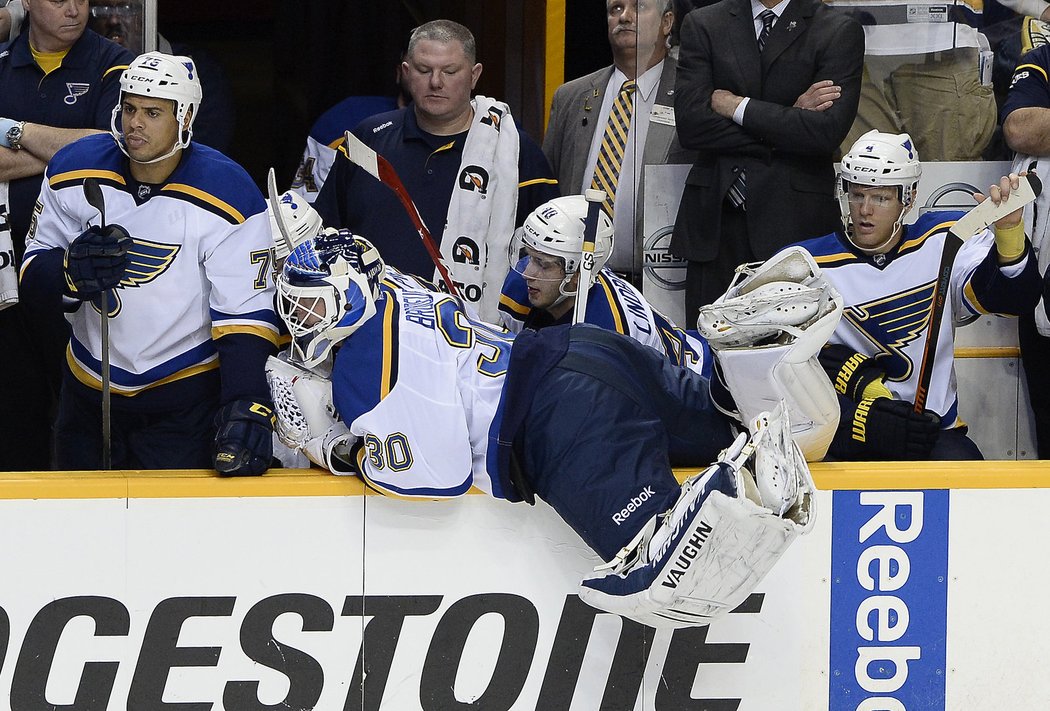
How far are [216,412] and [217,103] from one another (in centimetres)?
112

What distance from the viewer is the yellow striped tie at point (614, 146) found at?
3.75m

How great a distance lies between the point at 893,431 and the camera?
2.92 meters

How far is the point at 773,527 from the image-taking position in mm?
2268

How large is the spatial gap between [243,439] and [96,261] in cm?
47

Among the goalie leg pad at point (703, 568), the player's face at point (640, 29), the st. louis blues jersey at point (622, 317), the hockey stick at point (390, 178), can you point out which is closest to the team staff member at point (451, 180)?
the hockey stick at point (390, 178)

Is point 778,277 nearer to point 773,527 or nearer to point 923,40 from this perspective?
point 773,527

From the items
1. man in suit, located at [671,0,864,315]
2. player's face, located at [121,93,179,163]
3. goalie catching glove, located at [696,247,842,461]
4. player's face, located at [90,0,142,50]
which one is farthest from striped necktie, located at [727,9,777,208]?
player's face, located at [90,0,142,50]

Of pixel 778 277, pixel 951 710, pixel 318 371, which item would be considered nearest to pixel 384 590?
pixel 318 371

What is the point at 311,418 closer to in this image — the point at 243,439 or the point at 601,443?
the point at 243,439

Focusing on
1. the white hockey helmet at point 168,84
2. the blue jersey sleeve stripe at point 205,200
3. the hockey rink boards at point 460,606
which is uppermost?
the white hockey helmet at point 168,84

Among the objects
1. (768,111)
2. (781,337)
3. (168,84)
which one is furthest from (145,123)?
(768,111)

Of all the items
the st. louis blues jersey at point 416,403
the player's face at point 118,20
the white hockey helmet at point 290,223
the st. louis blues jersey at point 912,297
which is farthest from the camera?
the player's face at point 118,20

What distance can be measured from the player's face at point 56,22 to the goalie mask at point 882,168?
1843 millimetres

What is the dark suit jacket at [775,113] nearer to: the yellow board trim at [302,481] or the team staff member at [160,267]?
the yellow board trim at [302,481]
